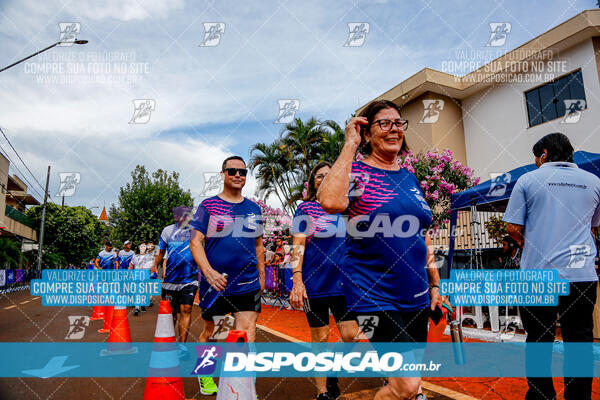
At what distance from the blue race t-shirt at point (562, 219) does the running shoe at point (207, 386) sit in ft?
9.96

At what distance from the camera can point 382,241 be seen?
2139 mm

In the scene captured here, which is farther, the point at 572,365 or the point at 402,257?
the point at 572,365

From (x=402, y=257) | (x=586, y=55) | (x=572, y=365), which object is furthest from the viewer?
(x=586, y=55)

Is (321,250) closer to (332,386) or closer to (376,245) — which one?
(332,386)

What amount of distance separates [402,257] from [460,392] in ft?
7.99

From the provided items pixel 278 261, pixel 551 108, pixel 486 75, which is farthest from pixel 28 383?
pixel 486 75

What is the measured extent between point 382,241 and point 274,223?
73.6ft

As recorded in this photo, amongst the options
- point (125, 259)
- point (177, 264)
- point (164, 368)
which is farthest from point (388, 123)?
point (125, 259)

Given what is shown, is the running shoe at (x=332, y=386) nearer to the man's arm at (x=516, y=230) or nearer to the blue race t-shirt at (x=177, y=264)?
the man's arm at (x=516, y=230)

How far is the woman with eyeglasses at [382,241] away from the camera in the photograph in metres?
2.05

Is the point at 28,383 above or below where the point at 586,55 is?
below

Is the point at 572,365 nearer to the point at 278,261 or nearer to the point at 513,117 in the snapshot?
the point at 278,261

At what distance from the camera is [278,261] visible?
14.5m
